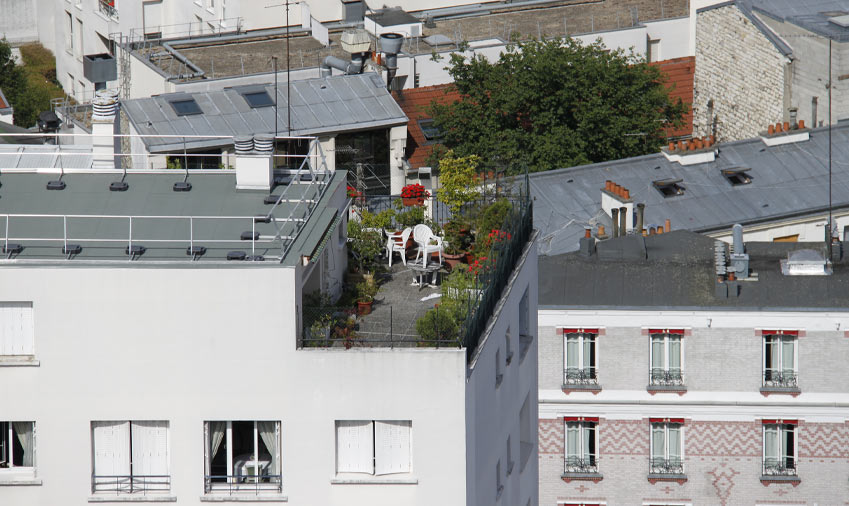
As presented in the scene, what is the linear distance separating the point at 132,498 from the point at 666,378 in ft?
98.5

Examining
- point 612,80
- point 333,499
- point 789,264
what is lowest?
point 333,499

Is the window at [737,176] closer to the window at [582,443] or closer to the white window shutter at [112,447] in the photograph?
the window at [582,443]

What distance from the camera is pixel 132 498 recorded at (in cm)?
3206

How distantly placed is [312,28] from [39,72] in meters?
27.4

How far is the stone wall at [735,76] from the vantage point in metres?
84.6

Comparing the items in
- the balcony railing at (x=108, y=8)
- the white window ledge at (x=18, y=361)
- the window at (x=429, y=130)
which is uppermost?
the balcony railing at (x=108, y=8)

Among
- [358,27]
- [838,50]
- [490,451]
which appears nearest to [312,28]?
[358,27]

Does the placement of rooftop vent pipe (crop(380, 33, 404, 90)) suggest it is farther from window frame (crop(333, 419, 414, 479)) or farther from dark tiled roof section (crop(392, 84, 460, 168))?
window frame (crop(333, 419, 414, 479))

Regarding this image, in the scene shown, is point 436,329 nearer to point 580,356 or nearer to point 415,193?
point 415,193

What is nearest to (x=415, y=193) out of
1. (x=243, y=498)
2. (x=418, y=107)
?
(x=243, y=498)

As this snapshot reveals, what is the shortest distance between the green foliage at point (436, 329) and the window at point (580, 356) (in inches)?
1098

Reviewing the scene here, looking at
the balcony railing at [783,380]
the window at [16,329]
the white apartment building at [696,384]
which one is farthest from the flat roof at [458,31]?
the window at [16,329]

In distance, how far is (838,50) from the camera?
270 ft

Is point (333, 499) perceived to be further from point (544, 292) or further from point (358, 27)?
point (358, 27)
